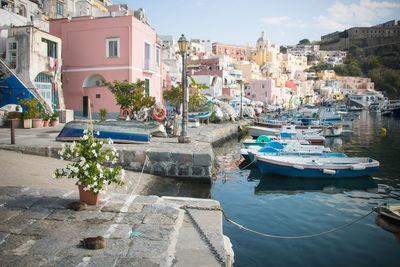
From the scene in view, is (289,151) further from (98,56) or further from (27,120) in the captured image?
(98,56)

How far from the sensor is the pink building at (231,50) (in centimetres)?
9438

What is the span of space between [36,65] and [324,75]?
11974cm

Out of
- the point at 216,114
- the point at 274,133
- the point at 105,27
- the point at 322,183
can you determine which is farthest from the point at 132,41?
the point at 322,183

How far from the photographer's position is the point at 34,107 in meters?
17.1

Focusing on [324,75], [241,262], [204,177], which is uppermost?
[324,75]

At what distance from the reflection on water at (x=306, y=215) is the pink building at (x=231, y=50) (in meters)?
83.5

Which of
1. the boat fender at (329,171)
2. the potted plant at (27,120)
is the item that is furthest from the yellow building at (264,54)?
the boat fender at (329,171)

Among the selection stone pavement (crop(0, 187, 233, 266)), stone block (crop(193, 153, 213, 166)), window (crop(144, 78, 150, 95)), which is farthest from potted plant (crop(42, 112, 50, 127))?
stone pavement (crop(0, 187, 233, 266))

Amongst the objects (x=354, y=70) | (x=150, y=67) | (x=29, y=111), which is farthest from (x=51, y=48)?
(x=354, y=70)

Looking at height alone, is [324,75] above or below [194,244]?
above

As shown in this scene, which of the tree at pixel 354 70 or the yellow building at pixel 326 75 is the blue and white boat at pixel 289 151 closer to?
the yellow building at pixel 326 75

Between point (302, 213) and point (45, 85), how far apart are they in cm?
1880

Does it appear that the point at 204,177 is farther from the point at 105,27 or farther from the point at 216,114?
the point at 216,114

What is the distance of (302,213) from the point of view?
9039 millimetres
